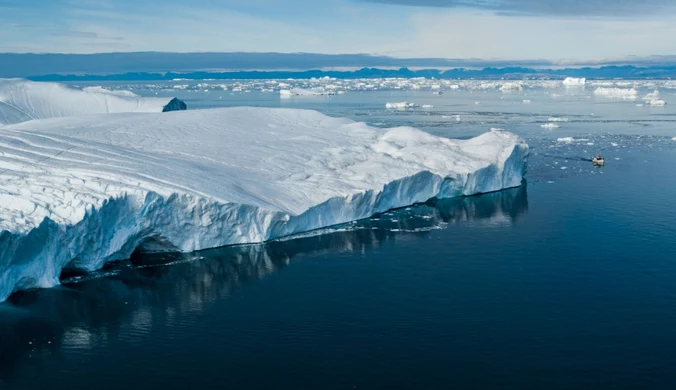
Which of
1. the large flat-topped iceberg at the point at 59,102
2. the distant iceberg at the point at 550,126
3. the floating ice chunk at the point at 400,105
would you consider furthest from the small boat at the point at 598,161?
the floating ice chunk at the point at 400,105

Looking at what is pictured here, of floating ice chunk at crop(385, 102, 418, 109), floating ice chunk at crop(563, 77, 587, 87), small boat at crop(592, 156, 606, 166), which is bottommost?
small boat at crop(592, 156, 606, 166)

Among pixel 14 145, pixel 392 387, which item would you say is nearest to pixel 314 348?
pixel 392 387

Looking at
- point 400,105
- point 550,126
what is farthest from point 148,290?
point 400,105

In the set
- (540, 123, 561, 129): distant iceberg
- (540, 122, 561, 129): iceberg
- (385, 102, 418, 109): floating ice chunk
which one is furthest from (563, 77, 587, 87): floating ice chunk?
(540, 123, 561, 129): distant iceberg

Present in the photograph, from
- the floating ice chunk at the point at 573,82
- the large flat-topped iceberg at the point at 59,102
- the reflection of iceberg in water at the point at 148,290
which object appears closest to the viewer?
the reflection of iceberg in water at the point at 148,290

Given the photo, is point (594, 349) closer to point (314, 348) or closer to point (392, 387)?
point (392, 387)

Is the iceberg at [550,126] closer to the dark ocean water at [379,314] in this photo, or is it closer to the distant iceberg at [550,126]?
the distant iceberg at [550,126]

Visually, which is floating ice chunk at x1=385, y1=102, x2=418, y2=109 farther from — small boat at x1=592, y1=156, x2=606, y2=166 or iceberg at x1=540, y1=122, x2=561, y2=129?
small boat at x1=592, y1=156, x2=606, y2=166
